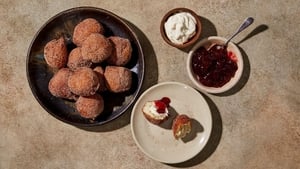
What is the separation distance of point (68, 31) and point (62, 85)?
0.17 metres

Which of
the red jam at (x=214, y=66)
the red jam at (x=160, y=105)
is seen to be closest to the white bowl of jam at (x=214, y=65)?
the red jam at (x=214, y=66)

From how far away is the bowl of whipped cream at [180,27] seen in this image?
134cm

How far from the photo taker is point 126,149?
1439 mm

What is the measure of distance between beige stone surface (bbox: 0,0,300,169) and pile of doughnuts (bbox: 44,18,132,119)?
109 millimetres

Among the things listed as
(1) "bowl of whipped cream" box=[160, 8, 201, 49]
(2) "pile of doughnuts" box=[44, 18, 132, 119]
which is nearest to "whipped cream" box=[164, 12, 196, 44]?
(1) "bowl of whipped cream" box=[160, 8, 201, 49]

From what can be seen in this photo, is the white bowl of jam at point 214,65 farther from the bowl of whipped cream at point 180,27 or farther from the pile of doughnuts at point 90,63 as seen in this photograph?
the pile of doughnuts at point 90,63

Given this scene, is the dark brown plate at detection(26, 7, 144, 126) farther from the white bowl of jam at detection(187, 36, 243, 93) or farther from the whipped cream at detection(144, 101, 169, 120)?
the white bowl of jam at detection(187, 36, 243, 93)

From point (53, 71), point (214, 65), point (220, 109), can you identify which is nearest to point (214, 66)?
point (214, 65)

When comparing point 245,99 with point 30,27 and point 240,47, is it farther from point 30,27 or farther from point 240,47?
point 30,27

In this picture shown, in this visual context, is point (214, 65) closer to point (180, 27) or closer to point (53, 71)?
point (180, 27)

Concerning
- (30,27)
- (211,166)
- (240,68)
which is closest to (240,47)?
(240,68)

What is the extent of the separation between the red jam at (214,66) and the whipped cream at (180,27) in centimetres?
7

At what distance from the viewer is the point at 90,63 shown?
1341 mm

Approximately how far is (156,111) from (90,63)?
0.74ft
